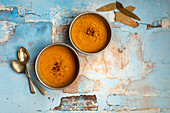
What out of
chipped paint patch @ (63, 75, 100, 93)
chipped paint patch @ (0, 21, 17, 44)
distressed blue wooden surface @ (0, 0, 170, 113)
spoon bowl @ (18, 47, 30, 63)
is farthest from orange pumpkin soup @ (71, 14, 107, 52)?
chipped paint patch @ (0, 21, 17, 44)

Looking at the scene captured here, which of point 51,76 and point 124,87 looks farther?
point 124,87

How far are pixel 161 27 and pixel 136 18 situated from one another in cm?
32

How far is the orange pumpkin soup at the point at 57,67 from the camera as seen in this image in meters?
1.73

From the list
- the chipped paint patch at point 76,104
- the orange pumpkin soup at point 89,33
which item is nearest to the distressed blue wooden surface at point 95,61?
the chipped paint patch at point 76,104

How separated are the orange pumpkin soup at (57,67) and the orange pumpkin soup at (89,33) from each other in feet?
0.55

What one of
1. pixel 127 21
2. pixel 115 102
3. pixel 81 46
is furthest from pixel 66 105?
pixel 127 21

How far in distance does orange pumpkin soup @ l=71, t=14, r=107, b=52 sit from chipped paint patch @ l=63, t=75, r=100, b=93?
13.8 inches

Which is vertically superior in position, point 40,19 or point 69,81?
point 40,19

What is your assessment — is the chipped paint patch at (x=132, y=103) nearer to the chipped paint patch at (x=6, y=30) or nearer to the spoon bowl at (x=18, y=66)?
the spoon bowl at (x=18, y=66)

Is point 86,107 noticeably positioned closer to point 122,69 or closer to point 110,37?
point 122,69

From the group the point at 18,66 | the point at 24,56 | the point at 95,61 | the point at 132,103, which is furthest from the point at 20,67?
the point at 132,103

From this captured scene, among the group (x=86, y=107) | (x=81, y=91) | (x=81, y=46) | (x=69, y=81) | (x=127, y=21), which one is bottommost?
(x=86, y=107)

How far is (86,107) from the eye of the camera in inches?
72.5

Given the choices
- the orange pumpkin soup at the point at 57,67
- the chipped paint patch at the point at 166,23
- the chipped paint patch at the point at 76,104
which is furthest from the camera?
the chipped paint patch at the point at 166,23
